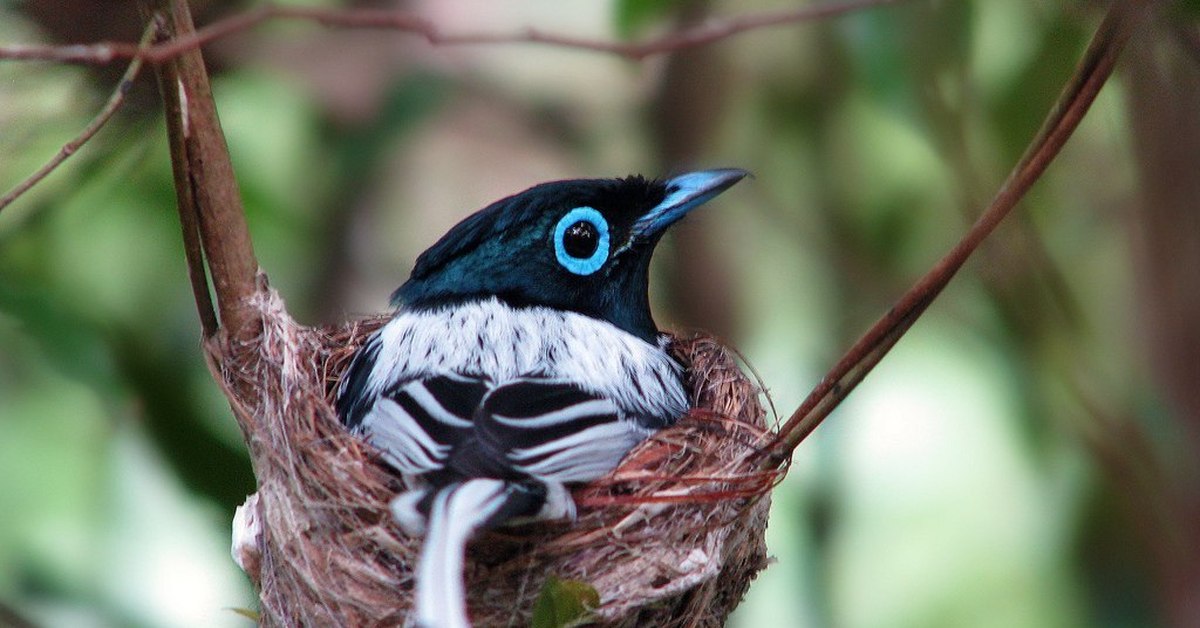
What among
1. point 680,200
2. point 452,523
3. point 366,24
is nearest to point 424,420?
point 452,523

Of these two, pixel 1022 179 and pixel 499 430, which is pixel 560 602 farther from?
pixel 1022 179

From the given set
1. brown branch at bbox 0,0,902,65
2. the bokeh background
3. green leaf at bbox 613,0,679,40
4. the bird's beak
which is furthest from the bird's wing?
green leaf at bbox 613,0,679,40

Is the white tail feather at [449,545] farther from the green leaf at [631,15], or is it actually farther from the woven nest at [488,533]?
the green leaf at [631,15]

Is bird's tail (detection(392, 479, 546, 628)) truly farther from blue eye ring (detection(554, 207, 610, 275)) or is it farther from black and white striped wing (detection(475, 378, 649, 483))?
blue eye ring (detection(554, 207, 610, 275))

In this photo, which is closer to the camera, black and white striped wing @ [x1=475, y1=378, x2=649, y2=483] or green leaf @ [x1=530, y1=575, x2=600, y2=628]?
green leaf @ [x1=530, y1=575, x2=600, y2=628]

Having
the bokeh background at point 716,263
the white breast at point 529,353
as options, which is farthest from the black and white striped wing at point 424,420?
the bokeh background at point 716,263

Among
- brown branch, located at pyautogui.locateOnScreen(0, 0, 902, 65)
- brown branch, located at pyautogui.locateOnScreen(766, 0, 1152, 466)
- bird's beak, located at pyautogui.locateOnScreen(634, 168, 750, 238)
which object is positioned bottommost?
brown branch, located at pyautogui.locateOnScreen(766, 0, 1152, 466)

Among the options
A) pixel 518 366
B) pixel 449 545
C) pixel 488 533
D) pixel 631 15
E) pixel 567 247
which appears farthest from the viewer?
pixel 631 15
